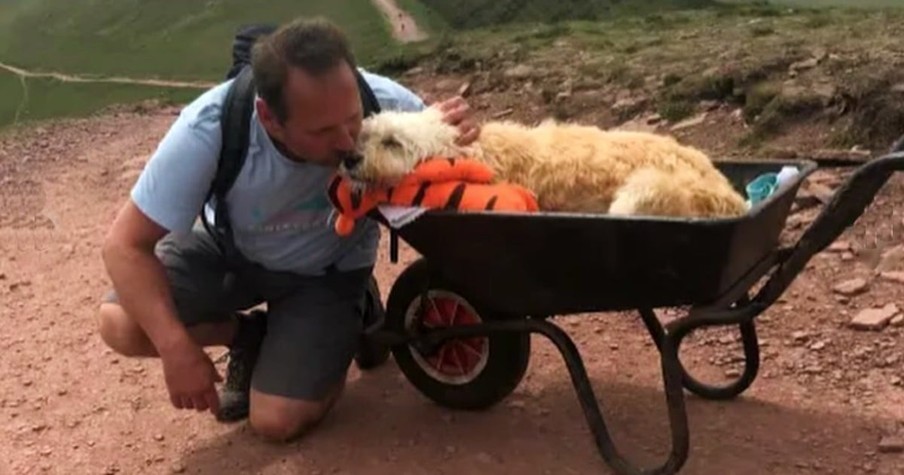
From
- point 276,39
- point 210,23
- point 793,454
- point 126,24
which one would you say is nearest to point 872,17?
point 793,454

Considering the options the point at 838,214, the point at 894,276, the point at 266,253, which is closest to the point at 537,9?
the point at 894,276

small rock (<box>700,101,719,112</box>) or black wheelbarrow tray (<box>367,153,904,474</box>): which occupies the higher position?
black wheelbarrow tray (<box>367,153,904,474</box>)

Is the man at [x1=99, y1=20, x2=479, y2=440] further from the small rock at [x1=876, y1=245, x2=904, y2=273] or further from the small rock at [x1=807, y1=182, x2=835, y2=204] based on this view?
the small rock at [x1=807, y1=182, x2=835, y2=204]

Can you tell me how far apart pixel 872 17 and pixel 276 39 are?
24.2 feet

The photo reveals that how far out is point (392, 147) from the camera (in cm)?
327

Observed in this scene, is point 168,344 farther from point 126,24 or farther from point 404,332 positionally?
point 126,24

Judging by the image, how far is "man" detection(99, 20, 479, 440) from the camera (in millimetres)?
3260

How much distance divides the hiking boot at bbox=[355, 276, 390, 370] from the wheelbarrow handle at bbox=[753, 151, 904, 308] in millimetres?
1395

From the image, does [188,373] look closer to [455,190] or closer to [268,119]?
[268,119]

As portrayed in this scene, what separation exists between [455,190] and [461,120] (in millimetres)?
256

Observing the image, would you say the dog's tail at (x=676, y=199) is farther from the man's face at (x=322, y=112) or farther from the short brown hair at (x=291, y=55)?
the short brown hair at (x=291, y=55)

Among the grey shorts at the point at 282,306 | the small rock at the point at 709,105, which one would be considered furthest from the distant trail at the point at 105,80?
the grey shorts at the point at 282,306

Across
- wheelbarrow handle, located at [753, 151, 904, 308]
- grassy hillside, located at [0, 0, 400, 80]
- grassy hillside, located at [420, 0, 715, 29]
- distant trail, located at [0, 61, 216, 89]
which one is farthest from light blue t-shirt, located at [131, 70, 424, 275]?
grassy hillside, located at [420, 0, 715, 29]

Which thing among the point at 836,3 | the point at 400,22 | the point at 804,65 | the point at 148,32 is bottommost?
the point at 148,32
